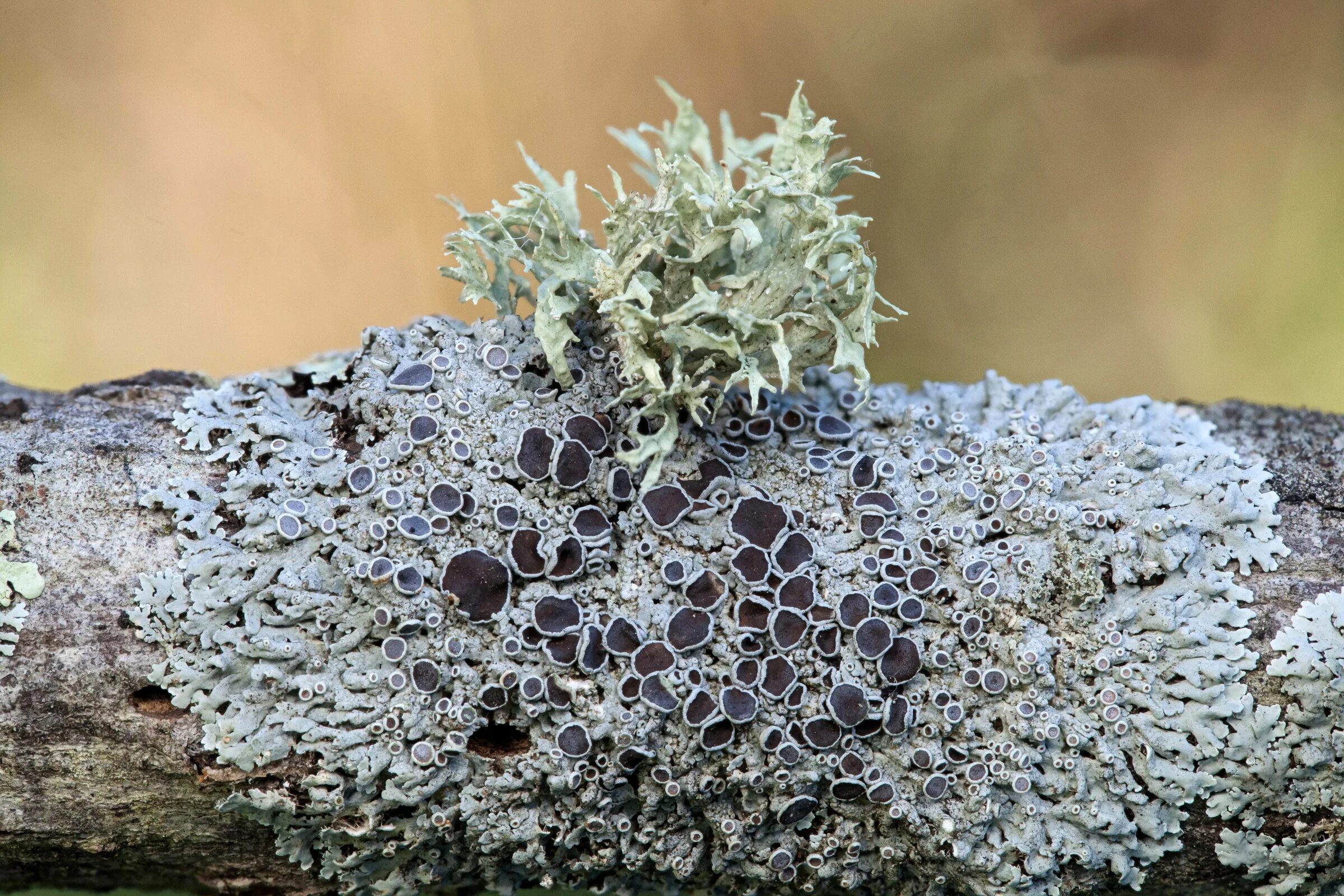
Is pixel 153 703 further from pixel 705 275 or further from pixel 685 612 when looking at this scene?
pixel 705 275

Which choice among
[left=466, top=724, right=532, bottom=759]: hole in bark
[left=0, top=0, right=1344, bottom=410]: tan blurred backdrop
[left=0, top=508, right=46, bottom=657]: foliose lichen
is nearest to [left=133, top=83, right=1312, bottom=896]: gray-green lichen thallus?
[left=466, top=724, right=532, bottom=759]: hole in bark

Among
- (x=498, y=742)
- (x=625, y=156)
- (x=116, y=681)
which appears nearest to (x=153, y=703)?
(x=116, y=681)

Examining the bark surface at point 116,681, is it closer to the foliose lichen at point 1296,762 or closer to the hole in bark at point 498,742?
the foliose lichen at point 1296,762

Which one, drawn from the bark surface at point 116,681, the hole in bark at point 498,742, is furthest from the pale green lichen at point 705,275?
the bark surface at point 116,681

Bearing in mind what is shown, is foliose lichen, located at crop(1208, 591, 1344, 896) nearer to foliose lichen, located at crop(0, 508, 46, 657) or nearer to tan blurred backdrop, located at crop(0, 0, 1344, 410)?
foliose lichen, located at crop(0, 508, 46, 657)

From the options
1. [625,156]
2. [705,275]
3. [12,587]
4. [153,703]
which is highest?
[625,156]

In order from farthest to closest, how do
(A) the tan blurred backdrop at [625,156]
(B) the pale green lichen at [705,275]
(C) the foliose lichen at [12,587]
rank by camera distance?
(A) the tan blurred backdrop at [625,156]
(B) the pale green lichen at [705,275]
(C) the foliose lichen at [12,587]
